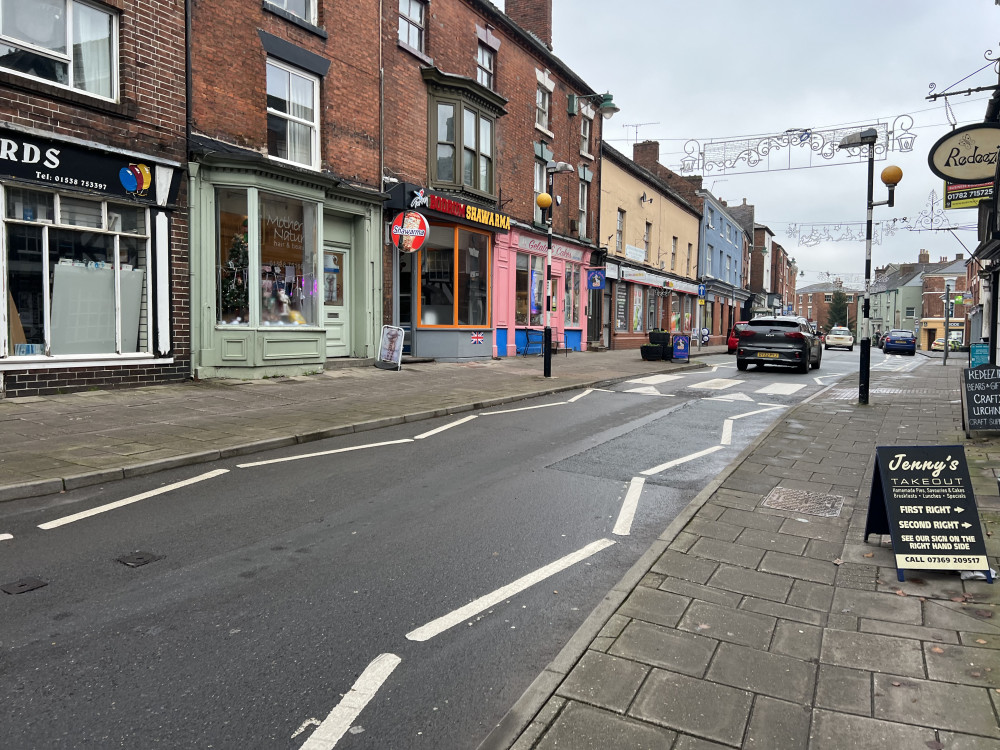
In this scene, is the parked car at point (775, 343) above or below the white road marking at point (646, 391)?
above

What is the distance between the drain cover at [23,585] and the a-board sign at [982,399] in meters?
9.60

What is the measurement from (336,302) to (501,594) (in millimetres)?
12505

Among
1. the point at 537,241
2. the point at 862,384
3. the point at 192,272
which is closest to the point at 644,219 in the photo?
the point at 537,241

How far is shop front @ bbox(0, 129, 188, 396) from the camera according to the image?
379 inches

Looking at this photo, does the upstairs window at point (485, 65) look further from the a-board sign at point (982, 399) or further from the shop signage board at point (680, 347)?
the a-board sign at point (982, 399)

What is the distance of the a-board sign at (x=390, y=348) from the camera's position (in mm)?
15152

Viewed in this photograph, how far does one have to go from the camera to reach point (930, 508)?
4.16 metres

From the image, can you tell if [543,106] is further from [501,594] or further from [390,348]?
[501,594]

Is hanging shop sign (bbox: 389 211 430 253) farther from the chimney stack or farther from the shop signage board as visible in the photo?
the chimney stack

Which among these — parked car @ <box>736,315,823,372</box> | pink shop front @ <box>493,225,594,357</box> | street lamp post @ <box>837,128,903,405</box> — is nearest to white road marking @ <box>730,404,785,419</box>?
street lamp post @ <box>837,128,903,405</box>

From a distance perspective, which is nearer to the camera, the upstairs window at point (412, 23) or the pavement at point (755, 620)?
the pavement at point (755, 620)

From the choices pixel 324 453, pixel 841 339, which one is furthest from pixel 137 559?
pixel 841 339

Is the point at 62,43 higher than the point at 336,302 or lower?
higher

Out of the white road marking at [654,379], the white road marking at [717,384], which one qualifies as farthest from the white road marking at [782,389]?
the white road marking at [654,379]
